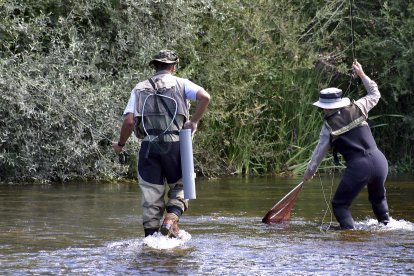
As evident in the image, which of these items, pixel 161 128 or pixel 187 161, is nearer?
pixel 187 161

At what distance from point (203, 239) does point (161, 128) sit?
1430 millimetres

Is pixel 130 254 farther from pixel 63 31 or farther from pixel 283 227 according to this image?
pixel 63 31

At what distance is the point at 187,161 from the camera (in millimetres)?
9742

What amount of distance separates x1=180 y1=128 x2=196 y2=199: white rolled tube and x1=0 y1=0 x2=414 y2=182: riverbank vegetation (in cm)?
743

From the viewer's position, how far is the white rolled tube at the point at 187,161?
9.70 m

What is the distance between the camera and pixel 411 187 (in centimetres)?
1728

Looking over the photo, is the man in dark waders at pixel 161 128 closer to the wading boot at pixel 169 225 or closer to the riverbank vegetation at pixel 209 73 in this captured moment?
the wading boot at pixel 169 225

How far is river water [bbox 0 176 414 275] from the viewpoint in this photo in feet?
29.3

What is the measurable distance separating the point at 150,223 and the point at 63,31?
8667 millimetres

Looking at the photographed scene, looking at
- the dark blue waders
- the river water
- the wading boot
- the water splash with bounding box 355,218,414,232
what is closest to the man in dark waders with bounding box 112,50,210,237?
the wading boot

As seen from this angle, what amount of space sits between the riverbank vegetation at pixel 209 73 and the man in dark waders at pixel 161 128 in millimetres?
7074

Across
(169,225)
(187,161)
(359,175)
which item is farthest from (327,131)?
(169,225)

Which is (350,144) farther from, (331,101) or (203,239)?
(203,239)

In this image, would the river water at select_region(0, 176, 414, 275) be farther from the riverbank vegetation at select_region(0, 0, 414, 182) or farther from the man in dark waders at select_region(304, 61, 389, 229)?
the riverbank vegetation at select_region(0, 0, 414, 182)
